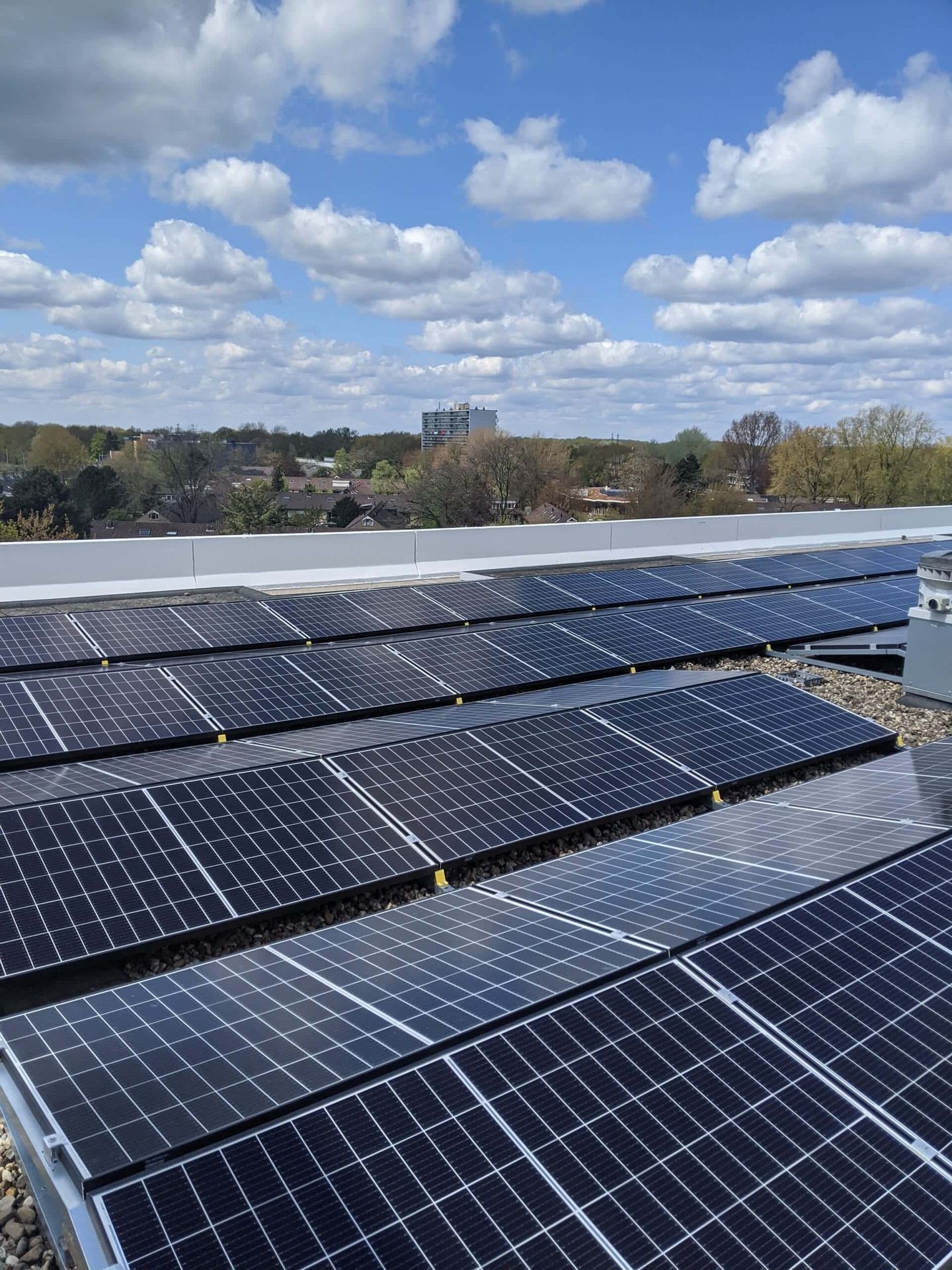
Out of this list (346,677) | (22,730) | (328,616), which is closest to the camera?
(22,730)

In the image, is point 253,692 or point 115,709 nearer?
point 115,709

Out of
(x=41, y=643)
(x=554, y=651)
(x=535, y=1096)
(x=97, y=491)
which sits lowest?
(x=535, y=1096)

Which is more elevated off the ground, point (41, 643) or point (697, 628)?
point (41, 643)

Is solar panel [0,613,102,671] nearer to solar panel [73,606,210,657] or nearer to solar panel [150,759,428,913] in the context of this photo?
solar panel [73,606,210,657]

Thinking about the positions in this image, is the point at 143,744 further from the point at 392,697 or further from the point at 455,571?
the point at 455,571

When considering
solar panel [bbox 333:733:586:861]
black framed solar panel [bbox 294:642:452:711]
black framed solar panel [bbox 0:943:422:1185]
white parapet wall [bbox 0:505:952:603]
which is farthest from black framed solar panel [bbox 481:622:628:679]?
black framed solar panel [bbox 0:943:422:1185]

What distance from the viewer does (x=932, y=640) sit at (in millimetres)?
16375

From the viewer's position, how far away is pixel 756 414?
381ft

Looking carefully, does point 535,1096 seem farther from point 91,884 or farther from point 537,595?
point 537,595

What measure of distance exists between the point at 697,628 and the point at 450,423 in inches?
3732

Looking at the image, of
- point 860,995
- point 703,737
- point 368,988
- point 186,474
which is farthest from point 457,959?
point 186,474

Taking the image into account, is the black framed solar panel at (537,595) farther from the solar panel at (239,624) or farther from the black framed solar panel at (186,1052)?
the black framed solar panel at (186,1052)

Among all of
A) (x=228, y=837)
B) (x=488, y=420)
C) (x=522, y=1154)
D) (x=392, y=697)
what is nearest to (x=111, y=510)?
(x=488, y=420)

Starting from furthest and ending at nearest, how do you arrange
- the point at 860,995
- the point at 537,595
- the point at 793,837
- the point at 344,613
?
the point at 537,595 → the point at 344,613 → the point at 793,837 → the point at 860,995
